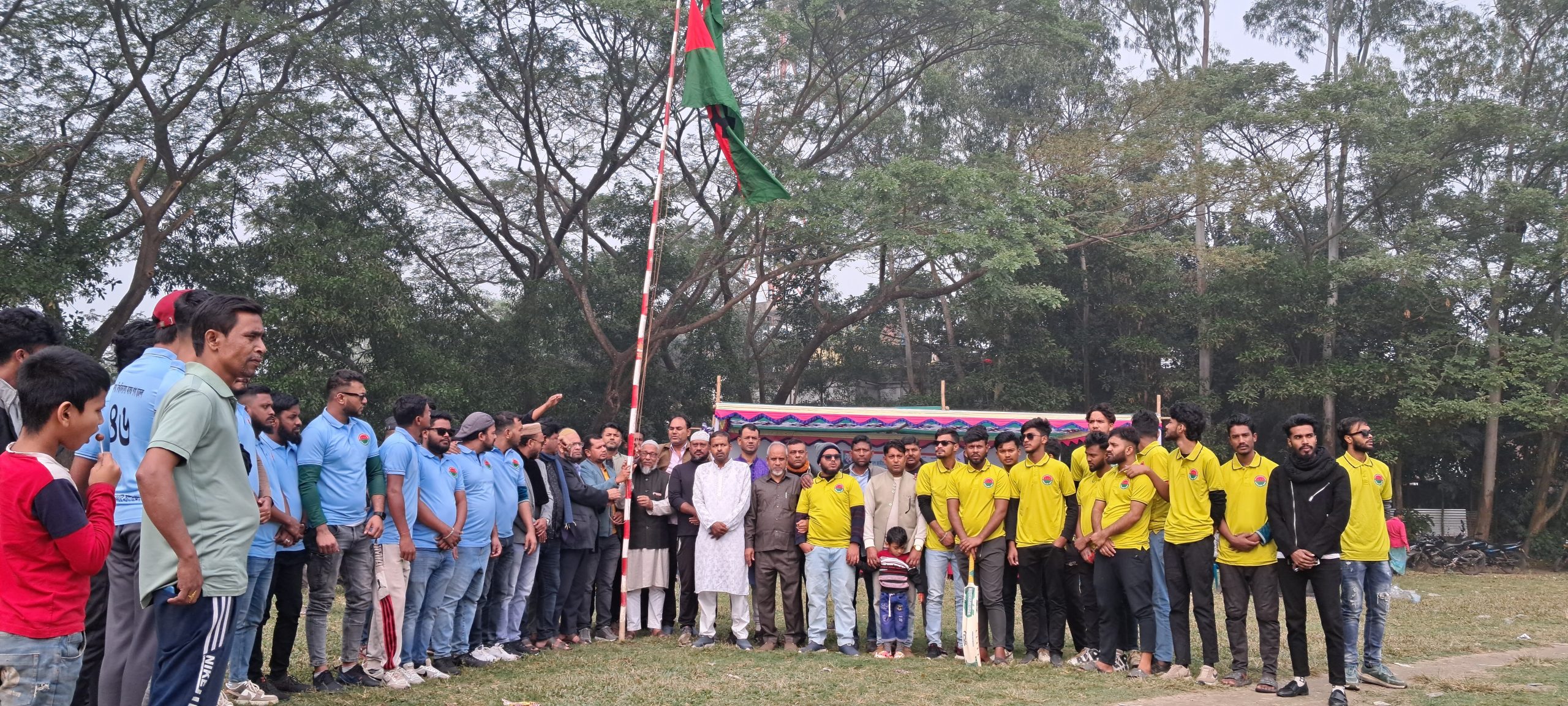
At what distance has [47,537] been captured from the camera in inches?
135

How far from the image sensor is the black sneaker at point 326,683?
671 cm

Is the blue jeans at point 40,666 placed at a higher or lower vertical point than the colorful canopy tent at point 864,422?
lower

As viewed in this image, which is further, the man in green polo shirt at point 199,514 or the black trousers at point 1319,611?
the black trousers at point 1319,611

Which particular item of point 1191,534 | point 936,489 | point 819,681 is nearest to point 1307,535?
point 1191,534

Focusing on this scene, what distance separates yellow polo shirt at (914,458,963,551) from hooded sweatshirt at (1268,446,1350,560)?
2462mm

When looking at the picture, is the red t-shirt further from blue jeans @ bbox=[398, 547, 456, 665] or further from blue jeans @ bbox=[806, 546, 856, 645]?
blue jeans @ bbox=[806, 546, 856, 645]

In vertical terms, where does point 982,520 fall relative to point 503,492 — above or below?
below

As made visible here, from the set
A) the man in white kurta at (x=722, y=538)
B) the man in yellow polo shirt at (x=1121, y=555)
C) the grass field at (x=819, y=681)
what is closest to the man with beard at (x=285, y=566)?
the grass field at (x=819, y=681)

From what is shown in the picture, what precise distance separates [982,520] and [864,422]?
814 centimetres

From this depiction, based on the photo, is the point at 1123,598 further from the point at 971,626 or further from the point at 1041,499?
the point at 971,626

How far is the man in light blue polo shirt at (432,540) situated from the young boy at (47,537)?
371 cm

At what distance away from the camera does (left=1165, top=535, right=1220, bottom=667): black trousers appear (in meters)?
7.54

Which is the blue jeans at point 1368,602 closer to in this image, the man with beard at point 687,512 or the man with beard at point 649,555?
the man with beard at point 687,512

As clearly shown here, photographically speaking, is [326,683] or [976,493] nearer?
[326,683]
